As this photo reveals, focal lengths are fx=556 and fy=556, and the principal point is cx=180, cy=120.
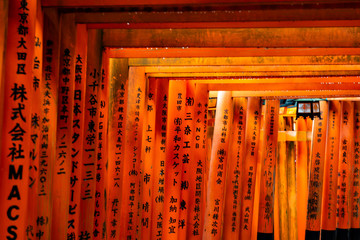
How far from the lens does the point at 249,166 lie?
11.3 metres

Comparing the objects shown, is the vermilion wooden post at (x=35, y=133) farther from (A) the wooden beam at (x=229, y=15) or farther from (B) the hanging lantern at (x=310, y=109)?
(B) the hanging lantern at (x=310, y=109)

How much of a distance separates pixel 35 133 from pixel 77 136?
39.6 inches

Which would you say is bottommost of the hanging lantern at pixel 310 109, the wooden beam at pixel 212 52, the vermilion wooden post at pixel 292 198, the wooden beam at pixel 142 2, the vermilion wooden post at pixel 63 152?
the vermilion wooden post at pixel 292 198

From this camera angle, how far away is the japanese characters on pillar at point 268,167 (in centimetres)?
1170

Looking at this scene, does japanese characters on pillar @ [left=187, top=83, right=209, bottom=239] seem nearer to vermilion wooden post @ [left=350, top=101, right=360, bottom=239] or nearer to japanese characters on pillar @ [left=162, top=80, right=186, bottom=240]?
japanese characters on pillar @ [left=162, top=80, right=186, bottom=240]

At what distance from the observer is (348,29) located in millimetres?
7332

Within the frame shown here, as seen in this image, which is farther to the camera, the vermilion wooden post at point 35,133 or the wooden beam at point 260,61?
the wooden beam at point 260,61

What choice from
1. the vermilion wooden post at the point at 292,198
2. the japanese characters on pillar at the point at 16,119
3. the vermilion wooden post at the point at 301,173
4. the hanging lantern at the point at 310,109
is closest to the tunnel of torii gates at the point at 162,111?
the japanese characters on pillar at the point at 16,119

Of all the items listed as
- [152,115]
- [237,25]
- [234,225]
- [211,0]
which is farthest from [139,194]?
[211,0]

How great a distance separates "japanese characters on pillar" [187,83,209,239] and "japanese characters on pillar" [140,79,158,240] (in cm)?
93

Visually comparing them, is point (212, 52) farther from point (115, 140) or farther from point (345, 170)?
point (345, 170)

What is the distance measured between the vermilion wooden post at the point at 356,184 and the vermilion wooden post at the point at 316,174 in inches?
30.2

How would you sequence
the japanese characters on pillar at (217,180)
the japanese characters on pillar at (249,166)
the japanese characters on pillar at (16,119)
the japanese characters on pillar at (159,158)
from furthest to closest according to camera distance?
the japanese characters on pillar at (249,166) → the japanese characters on pillar at (217,180) → the japanese characters on pillar at (159,158) → the japanese characters on pillar at (16,119)

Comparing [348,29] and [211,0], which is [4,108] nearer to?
[211,0]
